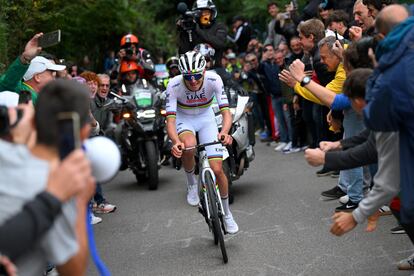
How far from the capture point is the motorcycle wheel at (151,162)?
425 inches

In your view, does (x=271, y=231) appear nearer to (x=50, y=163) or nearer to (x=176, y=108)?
(x=176, y=108)

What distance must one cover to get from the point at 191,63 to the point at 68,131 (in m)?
4.62

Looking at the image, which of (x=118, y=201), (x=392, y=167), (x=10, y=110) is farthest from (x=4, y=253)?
(x=118, y=201)

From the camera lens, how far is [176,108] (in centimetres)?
802

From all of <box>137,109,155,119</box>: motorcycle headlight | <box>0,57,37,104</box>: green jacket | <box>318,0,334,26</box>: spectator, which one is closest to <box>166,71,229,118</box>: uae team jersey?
<box>0,57,37,104</box>: green jacket

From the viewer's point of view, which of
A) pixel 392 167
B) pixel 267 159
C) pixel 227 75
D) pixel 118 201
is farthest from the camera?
pixel 267 159

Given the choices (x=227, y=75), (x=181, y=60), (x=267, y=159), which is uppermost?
(x=181, y=60)

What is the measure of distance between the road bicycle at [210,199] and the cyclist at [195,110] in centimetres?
12

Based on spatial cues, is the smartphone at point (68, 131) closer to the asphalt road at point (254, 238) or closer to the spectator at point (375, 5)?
the asphalt road at point (254, 238)

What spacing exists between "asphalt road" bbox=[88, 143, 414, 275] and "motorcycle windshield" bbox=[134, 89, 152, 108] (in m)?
1.33

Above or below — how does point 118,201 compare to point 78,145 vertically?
below

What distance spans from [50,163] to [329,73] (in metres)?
5.97

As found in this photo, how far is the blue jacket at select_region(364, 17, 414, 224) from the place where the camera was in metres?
4.52

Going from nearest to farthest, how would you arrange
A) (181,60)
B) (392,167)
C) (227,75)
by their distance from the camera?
(392,167), (181,60), (227,75)
